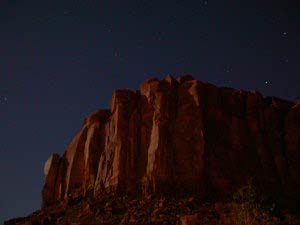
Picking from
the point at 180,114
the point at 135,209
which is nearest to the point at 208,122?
the point at 180,114

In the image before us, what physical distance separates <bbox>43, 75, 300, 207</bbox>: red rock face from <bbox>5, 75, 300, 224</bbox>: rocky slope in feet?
0.35

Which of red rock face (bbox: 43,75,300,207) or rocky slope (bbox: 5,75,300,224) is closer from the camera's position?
rocky slope (bbox: 5,75,300,224)

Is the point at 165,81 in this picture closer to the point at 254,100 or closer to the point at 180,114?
the point at 180,114

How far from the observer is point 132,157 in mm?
69625

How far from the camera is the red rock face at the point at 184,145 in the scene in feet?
219

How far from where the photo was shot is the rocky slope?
219 ft

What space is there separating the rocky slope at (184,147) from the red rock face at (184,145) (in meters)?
0.11

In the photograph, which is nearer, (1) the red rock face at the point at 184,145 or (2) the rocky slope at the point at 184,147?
(2) the rocky slope at the point at 184,147

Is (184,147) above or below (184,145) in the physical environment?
below

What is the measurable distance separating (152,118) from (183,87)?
5697mm

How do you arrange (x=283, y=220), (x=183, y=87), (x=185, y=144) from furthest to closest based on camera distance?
(x=183, y=87) < (x=185, y=144) < (x=283, y=220)

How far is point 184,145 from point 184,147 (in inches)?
11.0

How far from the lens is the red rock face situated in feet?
219

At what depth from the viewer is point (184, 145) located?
68.2 metres
